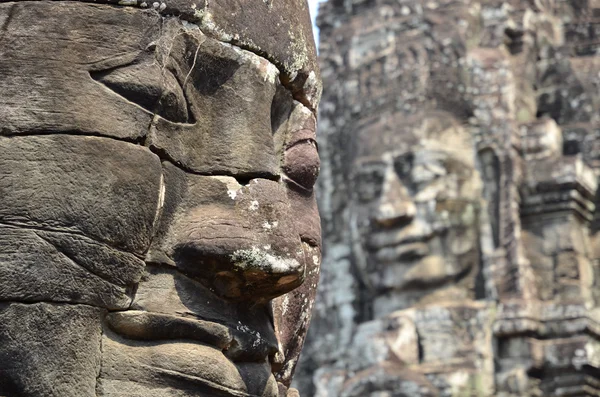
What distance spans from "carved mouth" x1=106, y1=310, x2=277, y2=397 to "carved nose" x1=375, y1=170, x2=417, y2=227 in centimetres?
894

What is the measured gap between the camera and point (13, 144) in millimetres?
2658

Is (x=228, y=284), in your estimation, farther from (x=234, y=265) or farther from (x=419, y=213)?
(x=419, y=213)

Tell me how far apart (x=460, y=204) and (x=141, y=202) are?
30.7 feet

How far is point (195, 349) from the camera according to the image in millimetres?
2768

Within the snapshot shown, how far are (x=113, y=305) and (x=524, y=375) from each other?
9.02 metres

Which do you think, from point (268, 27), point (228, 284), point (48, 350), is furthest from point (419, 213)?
point (48, 350)

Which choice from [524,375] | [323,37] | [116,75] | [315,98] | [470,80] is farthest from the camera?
[323,37]

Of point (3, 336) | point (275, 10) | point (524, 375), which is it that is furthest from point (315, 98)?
point (524, 375)

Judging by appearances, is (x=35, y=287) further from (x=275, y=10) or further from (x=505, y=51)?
(x=505, y=51)

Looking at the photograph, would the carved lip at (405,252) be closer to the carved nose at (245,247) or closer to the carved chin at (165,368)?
the carved nose at (245,247)

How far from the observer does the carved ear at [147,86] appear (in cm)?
279

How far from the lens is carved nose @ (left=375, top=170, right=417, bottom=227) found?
11781 mm

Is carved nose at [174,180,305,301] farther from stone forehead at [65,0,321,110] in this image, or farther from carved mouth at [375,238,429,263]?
carved mouth at [375,238,429,263]

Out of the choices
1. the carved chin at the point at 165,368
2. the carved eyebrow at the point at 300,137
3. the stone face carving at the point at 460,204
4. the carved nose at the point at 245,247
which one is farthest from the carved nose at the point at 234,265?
the stone face carving at the point at 460,204
